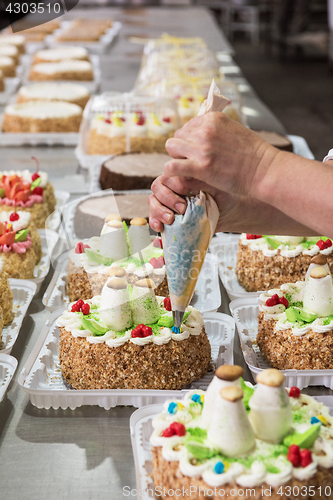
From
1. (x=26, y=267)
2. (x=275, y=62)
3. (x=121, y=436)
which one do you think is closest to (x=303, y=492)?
(x=121, y=436)

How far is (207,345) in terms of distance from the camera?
1.51 m

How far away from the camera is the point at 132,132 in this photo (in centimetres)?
292

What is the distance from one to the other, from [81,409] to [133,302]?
279mm

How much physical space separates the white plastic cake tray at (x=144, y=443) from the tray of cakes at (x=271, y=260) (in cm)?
65

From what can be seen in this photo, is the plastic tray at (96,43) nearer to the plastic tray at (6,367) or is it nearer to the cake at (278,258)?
the cake at (278,258)

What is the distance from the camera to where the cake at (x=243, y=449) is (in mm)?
988

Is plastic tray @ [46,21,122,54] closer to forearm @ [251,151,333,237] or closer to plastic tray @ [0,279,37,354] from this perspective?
plastic tray @ [0,279,37,354]

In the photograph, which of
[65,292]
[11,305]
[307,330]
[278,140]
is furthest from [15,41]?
[307,330]

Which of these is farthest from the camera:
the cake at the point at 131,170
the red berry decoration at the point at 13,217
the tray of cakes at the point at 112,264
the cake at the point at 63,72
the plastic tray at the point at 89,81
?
the cake at the point at 63,72

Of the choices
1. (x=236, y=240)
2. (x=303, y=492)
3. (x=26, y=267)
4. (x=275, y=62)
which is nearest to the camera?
(x=303, y=492)

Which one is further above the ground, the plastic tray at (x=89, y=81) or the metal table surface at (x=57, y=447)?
the metal table surface at (x=57, y=447)

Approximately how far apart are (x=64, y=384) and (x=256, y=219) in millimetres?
621

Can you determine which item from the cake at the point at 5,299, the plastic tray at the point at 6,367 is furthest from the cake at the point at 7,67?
the plastic tray at the point at 6,367

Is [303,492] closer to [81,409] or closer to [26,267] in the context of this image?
[81,409]
